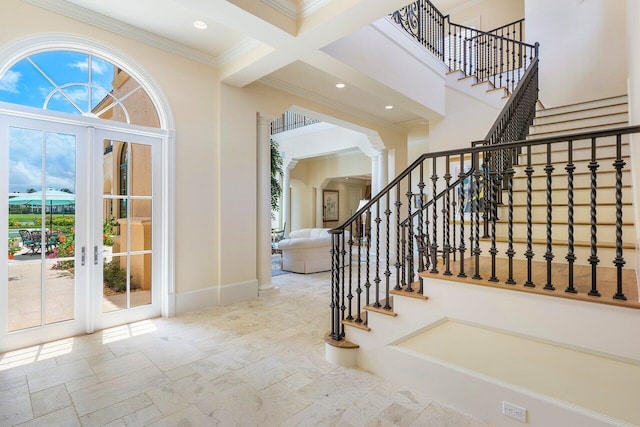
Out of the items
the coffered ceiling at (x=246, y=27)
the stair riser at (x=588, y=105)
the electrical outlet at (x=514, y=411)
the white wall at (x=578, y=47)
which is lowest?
the electrical outlet at (x=514, y=411)

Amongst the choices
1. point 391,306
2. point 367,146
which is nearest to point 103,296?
point 391,306

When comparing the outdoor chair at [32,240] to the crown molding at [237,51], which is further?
the crown molding at [237,51]

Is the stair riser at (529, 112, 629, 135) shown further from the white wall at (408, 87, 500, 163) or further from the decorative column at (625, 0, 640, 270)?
the decorative column at (625, 0, 640, 270)

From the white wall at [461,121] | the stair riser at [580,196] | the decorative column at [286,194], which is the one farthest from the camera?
the decorative column at [286,194]

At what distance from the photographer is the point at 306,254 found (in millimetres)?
6434

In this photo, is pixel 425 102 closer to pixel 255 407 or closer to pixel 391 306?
pixel 391 306

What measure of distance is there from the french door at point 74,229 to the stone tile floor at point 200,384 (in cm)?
27

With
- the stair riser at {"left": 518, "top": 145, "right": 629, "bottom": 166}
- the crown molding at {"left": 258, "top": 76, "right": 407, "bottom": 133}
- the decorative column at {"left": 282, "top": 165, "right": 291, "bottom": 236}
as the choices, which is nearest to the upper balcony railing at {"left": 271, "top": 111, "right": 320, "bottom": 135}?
the decorative column at {"left": 282, "top": 165, "right": 291, "bottom": 236}

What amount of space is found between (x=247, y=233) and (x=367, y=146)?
4.80 meters

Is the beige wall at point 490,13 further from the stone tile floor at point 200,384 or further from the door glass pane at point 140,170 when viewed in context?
the stone tile floor at point 200,384

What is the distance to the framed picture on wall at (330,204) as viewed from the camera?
1252 centimetres

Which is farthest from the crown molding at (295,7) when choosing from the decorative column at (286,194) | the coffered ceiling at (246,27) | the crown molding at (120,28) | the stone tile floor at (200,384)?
the decorative column at (286,194)

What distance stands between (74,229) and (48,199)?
361mm

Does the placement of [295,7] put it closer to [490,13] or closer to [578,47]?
[578,47]
